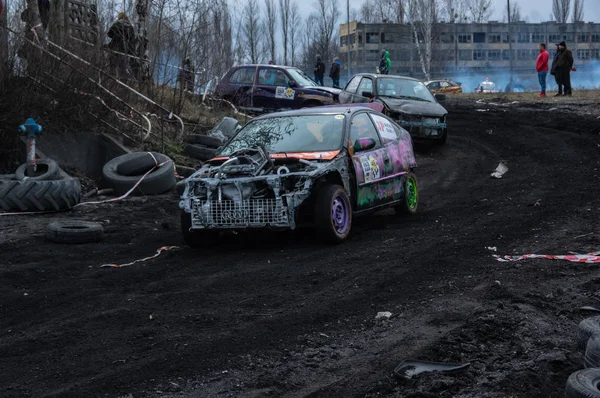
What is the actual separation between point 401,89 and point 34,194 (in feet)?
34.3

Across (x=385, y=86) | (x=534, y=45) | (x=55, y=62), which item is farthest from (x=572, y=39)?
(x=55, y=62)

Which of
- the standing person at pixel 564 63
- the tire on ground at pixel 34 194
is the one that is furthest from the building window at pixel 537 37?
the tire on ground at pixel 34 194

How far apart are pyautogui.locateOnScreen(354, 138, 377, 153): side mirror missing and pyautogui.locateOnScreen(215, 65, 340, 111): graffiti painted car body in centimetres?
1062

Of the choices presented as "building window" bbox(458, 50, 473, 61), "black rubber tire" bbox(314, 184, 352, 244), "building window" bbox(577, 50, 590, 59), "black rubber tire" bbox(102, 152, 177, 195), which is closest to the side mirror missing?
"black rubber tire" bbox(314, 184, 352, 244)

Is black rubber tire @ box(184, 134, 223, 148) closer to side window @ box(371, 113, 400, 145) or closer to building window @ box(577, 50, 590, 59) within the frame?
side window @ box(371, 113, 400, 145)

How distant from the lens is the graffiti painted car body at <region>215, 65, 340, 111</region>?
21344 mm

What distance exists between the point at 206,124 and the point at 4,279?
11224mm

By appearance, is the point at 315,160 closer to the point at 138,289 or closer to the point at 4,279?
the point at 138,289

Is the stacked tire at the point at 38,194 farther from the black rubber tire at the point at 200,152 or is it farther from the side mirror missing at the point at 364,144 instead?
the side mirror missing at the point at 364,144

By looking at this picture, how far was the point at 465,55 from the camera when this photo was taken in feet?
338

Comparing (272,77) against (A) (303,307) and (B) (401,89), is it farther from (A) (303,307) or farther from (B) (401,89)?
(A) (303,307)

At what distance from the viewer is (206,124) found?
61.9 feet

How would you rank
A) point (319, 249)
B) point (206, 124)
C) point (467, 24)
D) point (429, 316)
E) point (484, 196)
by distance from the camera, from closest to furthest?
point (429, 316)
point (319, 249)
point (484, 196)
point (206, 124)
point (467, 24)

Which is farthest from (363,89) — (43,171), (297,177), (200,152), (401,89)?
(297,177)
